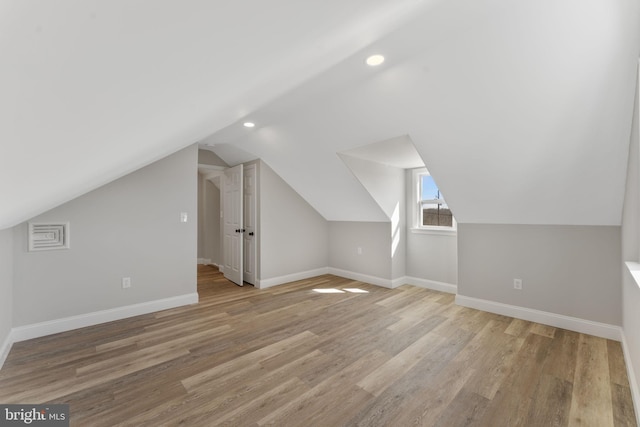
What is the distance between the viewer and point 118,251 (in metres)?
3.22

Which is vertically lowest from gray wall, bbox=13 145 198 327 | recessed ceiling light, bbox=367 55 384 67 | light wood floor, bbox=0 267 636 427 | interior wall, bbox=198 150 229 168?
light wood floor, bbox=0 267 636 427

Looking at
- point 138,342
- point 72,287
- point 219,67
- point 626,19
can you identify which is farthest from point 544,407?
point 72,287

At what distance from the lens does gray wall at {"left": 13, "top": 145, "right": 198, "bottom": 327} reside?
2801 millimetres

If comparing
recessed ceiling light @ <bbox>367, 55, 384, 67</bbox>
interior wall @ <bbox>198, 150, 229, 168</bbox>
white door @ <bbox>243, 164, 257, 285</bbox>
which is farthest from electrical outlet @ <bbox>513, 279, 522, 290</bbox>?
interior wall @ <bbox>198, 150, 229, 168</bbox>

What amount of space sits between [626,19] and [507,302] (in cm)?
286

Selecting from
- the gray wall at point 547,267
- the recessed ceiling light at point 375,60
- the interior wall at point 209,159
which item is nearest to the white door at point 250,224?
the interior wall at point 209,159

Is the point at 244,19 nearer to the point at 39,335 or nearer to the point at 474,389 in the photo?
the point at 474,389

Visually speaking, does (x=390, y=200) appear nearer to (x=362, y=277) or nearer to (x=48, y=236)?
(x=362, y=277)

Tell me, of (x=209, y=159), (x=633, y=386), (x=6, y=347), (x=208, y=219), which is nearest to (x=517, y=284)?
(x=633, y=386)

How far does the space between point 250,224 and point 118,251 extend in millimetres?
1935

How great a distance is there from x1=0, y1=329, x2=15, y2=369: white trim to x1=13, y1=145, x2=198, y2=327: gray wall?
13 cm

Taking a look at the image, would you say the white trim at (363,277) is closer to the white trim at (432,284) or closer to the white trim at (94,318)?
the white trim at (432,284)

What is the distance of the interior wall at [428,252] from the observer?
4.28 metres

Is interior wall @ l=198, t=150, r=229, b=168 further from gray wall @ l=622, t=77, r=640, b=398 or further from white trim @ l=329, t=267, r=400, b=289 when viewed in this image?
gray wall @ l=622, t=77, r=640, b=398
